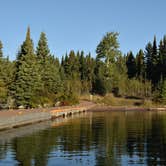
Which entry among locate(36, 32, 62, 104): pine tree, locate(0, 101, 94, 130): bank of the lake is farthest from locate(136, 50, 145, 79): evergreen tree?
locate(0, 101, 94, 130): bank of the lake

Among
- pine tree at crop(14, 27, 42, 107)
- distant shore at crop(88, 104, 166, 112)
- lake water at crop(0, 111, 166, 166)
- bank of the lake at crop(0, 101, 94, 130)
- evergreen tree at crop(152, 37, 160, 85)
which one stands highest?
evergreen tree at crop(152, 37, 160, 85)

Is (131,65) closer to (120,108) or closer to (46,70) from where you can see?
(120,108)

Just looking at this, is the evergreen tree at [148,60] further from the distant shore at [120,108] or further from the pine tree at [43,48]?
the pine tree at [43,48]

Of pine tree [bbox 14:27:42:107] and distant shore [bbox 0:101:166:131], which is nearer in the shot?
distant shore [bbox 0:101:166:131]

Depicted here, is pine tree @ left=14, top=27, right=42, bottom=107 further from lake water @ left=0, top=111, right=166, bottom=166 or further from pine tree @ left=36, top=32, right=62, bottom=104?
lake water @ left=0, top=111, right=166, bottom=166

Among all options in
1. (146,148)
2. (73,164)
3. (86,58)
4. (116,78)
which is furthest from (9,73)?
(86,58)

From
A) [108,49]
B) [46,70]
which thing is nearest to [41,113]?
[46,70]

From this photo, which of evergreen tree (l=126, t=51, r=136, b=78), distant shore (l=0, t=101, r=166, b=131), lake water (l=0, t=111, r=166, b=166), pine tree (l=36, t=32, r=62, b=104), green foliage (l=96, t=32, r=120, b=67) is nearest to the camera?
lake water (l=0, t=111, r=166, b=166)

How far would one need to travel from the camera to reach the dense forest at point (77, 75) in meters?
60.3

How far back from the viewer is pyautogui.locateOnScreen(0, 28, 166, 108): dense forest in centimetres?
6034

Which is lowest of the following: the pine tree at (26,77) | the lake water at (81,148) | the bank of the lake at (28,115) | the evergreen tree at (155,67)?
the lake water at (81,148)

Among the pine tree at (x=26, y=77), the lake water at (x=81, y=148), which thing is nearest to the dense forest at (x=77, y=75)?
the pine tree at (x=26, y=77)

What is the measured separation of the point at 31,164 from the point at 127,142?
38.3ft

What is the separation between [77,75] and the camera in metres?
110
